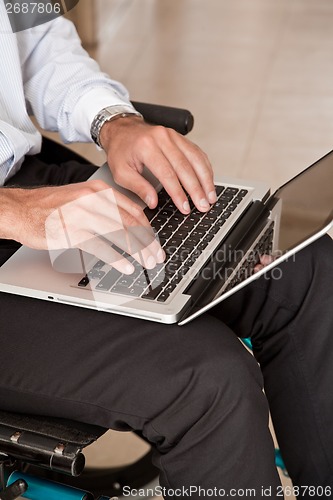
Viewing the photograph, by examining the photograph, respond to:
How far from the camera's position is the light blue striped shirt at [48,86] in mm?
1432

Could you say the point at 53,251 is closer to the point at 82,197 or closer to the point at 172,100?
the point at 82,197

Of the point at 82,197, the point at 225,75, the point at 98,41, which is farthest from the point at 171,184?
the point at 98,41

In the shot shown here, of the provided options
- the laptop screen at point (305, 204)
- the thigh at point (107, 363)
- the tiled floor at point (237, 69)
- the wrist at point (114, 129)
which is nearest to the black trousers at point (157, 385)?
the thigh at point (107, 363)

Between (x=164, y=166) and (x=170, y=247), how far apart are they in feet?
0.48

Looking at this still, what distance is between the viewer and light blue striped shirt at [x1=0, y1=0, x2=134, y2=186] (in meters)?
1.43

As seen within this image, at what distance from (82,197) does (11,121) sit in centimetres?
42

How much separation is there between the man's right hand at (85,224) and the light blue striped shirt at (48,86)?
0.29 m

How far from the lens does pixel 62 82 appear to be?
1.54 meters

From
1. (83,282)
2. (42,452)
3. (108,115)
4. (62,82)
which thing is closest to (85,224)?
(83,282)

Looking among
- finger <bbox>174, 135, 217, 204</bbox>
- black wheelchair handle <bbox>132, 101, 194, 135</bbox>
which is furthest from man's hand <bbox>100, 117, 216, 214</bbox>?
black wheelchair handle <bbox>132, 101, 194, 135</bbox>

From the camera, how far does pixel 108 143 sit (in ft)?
4.59

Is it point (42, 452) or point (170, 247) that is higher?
point (170, 247)

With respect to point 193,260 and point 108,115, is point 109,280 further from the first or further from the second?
point 108,115

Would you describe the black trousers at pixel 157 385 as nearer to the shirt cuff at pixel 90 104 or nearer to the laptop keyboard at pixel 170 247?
the laptop keyboard at pixel 170 247
